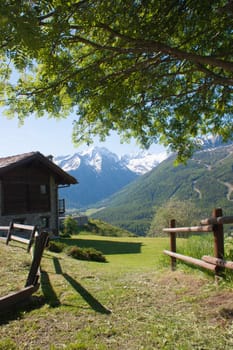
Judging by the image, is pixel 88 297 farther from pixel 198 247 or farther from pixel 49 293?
pixel 198 247

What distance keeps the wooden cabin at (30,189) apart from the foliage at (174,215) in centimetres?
2611

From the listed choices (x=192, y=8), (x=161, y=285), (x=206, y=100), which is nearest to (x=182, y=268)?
(x=161, y=285)

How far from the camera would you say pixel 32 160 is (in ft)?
87.1

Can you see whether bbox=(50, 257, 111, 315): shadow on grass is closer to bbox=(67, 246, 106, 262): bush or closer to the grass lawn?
the grass lawn

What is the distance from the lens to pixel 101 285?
710cm

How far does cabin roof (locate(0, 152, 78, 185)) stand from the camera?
2386cm

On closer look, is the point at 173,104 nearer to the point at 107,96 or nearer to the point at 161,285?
the point at 107,96

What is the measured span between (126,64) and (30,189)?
2227 cm

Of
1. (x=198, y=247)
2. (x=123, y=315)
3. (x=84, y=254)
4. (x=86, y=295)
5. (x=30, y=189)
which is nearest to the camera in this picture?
(x=123, y=315)

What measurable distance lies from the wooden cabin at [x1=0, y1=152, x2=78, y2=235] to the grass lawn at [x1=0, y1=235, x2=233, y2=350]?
18842 millimetres

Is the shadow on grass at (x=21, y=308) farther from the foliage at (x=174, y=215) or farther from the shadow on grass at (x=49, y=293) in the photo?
the foliage at (x=174, y=215)

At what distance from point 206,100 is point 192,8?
10.5ft

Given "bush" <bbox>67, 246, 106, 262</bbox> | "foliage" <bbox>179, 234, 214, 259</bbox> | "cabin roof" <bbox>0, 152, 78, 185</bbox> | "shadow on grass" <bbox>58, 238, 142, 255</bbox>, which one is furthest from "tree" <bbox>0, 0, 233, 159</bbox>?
"cabin roof" <bbox>0, 152, 78, 185</bbox>

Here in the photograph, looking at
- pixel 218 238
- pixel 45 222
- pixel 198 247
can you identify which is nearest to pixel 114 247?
pixel 45 222
